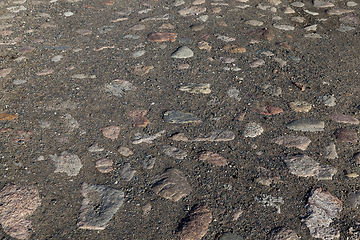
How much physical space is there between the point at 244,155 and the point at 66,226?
1658 millimetres

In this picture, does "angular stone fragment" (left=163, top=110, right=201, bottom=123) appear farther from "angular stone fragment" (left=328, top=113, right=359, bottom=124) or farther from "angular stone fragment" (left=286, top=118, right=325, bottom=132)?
"angular stone fragment" (left=328, top=113, right=359, bottom=124)

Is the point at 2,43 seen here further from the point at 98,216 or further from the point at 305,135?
the point at 305,135

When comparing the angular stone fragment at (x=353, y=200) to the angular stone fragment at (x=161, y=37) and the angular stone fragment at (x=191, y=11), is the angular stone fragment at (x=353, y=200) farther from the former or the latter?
the angular stone fragment at (x=191, y=11)

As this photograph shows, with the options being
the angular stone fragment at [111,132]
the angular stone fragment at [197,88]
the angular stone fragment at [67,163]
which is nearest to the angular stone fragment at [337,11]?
the angular stone fragment at [197,88]

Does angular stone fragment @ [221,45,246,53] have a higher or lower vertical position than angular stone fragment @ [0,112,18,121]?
lower

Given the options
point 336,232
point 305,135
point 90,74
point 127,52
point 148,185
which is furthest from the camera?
point 127,52

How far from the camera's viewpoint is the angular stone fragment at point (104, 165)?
2979mm

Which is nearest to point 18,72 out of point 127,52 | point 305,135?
point 127,52

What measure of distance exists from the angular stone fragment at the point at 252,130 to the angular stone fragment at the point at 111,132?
129cm

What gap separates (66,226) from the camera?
251 cm

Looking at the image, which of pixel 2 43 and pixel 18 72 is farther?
pixel 2 43

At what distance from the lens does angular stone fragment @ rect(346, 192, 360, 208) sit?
8.86ft

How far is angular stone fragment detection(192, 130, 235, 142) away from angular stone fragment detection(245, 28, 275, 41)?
2272mm

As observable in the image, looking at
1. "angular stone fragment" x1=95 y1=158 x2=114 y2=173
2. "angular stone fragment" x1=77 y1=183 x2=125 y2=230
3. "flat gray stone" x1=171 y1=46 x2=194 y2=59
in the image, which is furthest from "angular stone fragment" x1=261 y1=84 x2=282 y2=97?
"angular stone fragment" x1=77 y1=183 x2=125 y2=230
